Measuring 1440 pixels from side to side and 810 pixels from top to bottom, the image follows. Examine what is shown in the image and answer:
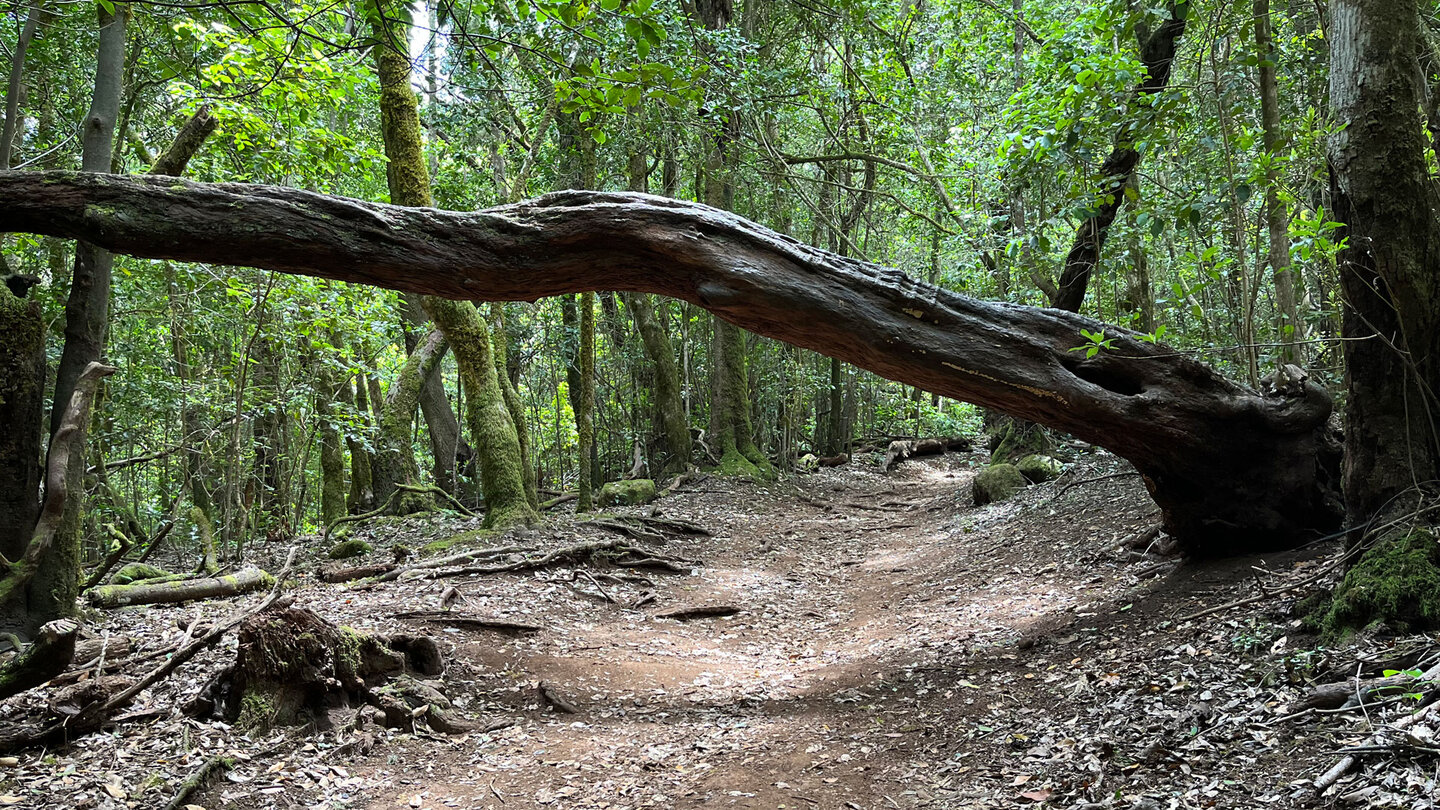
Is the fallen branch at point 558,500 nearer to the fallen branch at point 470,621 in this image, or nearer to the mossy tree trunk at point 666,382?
the mossy tree trunk at point 666,382

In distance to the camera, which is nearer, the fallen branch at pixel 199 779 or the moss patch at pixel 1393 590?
the moss patch at pixel 1393 590

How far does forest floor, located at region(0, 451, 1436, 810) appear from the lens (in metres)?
3.27

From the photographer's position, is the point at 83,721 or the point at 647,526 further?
the point at 647,526

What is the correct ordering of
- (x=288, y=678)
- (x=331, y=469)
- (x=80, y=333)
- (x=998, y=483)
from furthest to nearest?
(x=331, y=469) → (x=998, y=483) → (x=80, y=333) → (x=288, y=678)

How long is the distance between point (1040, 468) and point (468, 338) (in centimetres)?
789

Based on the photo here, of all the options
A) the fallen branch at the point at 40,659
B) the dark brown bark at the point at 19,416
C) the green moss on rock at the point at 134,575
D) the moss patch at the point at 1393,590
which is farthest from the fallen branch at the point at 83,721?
the moss patch at the point at 1393,590

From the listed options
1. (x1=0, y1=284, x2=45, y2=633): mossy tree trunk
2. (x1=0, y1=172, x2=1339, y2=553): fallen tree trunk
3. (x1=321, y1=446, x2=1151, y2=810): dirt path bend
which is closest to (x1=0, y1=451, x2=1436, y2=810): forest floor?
(x1=321, y1=446, x2=1151, y2=810): dirt path bend

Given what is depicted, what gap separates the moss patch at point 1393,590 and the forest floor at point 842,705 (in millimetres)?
169

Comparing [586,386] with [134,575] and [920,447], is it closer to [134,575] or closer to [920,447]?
[134,575]

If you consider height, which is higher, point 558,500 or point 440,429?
point 440,429

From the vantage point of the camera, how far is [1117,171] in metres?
7.99

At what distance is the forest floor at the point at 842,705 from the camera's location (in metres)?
3.27

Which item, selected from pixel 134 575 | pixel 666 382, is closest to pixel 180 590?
pixel 134 575

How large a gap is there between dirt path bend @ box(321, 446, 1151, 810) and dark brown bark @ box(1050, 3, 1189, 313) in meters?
2.52
